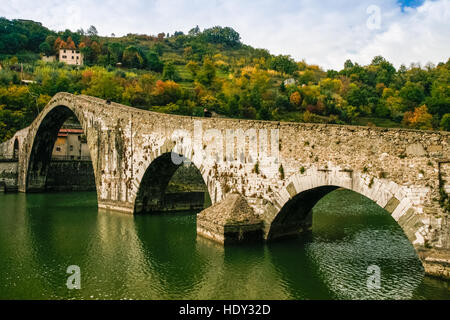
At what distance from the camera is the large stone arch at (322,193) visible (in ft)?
33.3

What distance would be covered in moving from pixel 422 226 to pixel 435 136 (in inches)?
84.4

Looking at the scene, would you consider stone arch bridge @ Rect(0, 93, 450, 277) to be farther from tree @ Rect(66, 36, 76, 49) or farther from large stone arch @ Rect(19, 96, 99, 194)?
tree @ Rect(66, 36, 76, 49)

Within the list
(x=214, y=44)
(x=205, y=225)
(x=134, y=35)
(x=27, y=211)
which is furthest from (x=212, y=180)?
(x=134, y=35)

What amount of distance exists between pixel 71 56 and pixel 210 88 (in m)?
31.8

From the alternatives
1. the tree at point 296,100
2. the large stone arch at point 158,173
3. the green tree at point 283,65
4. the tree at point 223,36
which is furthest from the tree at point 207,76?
the tree at point 223,36

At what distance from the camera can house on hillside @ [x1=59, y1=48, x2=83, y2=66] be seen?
86188 millimetres

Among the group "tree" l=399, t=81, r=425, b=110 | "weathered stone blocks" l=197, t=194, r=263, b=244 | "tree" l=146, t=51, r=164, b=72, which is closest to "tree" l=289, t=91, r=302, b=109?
"tree" l=399, t=81, r=425, b=110

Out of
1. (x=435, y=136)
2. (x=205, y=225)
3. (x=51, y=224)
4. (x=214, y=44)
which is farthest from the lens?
(x=214, y=44)

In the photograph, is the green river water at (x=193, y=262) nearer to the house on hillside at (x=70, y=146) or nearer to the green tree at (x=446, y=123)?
the house on hillside at (x=70, y=146)

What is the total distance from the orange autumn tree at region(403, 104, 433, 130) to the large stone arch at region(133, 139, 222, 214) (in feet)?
149

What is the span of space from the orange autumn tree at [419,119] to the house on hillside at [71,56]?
207ft

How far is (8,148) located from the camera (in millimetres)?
39312

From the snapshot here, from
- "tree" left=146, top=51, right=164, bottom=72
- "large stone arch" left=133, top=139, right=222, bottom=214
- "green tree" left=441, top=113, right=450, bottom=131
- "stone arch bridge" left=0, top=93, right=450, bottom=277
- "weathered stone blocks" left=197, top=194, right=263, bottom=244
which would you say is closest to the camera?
"stone arch bridge" left=0, top=93, right=450, bottom=277

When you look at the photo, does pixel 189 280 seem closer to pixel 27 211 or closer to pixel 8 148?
pixel 27 211
